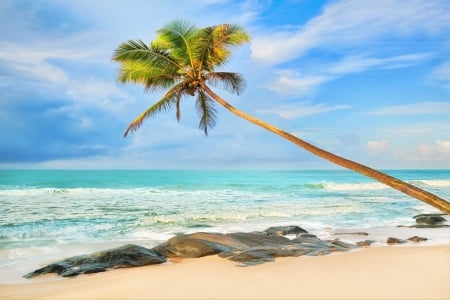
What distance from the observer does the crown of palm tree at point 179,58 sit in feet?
38.6

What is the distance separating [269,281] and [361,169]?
2745mm

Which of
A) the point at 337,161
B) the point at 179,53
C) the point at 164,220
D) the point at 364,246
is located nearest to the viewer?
the point at 337,161

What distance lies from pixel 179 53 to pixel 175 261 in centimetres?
554

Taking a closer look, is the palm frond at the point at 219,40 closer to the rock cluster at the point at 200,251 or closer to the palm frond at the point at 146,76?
the palm frond at the point at 146,76

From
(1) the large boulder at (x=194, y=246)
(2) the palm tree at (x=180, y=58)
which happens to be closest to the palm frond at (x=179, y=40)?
(2) the palm tree at (x=180, y=58)

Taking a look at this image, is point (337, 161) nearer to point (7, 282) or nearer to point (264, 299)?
point (264, 299)

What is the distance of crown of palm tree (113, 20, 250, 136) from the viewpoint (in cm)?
1177

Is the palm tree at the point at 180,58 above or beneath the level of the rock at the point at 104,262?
above

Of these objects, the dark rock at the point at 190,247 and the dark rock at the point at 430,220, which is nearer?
the dark rock at the point at 190,247

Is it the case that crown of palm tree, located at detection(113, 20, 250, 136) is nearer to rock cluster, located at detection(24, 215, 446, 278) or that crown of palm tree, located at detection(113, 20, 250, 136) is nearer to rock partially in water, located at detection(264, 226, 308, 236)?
rock cluster, located at detection(24, 215, 446, 278)

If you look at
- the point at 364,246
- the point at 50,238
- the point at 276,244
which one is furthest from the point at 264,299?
the point at 50,238

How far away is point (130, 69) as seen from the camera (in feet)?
40.9

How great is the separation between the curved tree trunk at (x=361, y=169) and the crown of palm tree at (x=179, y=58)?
27.9 inches

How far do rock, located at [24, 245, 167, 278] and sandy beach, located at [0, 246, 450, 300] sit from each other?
36 centimetres
